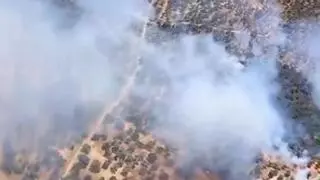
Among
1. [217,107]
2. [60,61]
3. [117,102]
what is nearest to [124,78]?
[117,102]

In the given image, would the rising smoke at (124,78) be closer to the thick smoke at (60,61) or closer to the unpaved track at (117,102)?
the thick smoke at (60,61)

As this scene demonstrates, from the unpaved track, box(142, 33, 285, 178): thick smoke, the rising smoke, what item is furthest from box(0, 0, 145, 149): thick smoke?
box(142, 33, 285, 178): thick smoke

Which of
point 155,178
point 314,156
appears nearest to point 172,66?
point 155,178

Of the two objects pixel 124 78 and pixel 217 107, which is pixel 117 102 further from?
pixel 217 107

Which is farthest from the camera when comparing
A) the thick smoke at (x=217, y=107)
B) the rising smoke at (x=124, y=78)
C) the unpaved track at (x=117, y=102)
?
the rising smoke at (x=124, y=78)

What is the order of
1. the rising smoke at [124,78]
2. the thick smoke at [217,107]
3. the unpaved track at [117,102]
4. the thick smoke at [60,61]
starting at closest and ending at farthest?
1. the unpaved track at [117,102]
2. the thick smoke at [217,107]
3. the rising smoke at [124,78]
4. the thick smoke at [60,61]

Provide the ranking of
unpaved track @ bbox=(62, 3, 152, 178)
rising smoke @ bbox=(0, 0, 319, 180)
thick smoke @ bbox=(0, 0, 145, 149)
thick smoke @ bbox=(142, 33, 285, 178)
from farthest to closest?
thick smoke @ bbox=(0, 0, 145, 149), rising smoke @ bbox=(0, 0, 319, 180), thick smoke @ bbox=(142, 33, 285, 178), unpaved track @ bbox=(62, 3, 152, 178)

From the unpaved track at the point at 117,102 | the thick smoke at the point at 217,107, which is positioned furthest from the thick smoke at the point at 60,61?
the thick smoke at the point at 217,107

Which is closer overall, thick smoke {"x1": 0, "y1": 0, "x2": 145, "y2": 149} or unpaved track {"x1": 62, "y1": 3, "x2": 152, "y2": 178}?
unpaved track {"x1": 62, "y1": 3, "x2": 152, "y2": 178}

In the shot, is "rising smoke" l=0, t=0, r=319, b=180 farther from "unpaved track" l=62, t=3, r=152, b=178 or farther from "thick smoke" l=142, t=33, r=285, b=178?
"unpaved track" l=62, t=3, r=152, b=178

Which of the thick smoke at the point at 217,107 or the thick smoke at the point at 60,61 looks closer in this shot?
the thick smoke at the point at 217,107
